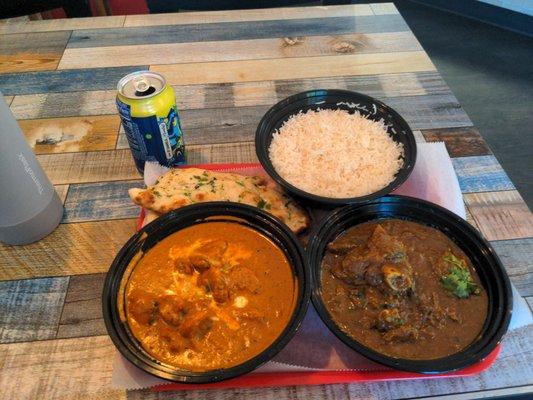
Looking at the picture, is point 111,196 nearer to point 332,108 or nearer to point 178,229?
point 178,229

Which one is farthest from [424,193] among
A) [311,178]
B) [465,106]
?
[465,106]

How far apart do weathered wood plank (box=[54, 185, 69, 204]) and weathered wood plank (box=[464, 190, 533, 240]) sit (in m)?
2.00

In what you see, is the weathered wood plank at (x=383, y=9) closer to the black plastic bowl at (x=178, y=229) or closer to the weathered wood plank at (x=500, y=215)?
the weathered wood plank at (x=500, y=215)

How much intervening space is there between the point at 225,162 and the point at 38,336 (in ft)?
3.94

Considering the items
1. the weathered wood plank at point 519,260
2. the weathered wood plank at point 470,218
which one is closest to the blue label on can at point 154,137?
the weathered wood plank at point 470,218

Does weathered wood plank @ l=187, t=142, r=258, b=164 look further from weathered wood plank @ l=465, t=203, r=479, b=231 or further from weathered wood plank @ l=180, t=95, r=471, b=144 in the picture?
weathered wood plank @ l=465, t=203, r=479, b=231

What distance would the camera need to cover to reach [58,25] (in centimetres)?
332

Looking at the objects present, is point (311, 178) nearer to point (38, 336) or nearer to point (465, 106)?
point (38, 336)

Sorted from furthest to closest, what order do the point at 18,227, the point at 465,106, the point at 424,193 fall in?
1. the point at 465,106
2. the point at 424,193
3. the point at 18,227

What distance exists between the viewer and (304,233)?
1.98m

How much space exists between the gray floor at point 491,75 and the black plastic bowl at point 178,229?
3037mm

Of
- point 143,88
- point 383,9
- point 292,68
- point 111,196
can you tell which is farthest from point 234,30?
point 111,196

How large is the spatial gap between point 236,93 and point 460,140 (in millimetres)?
1352

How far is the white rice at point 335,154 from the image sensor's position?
7.11 feet
